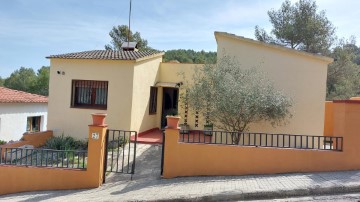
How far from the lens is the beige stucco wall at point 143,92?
1429 centimetres

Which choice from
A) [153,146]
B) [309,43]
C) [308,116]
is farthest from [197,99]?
[309,43]

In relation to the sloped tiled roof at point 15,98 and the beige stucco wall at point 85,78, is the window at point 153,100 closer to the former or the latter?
the beige stucco wall at point 85,78

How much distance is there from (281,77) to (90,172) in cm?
821

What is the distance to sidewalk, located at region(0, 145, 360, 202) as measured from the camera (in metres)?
6.95

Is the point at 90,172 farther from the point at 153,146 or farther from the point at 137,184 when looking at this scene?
→ the point at 153,146

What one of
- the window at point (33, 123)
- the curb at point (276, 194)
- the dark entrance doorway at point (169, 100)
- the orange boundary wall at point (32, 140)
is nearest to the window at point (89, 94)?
the orange boundary wall at point (32, 140)

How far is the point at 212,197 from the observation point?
6.96 metres

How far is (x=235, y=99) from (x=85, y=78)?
7.79 metres

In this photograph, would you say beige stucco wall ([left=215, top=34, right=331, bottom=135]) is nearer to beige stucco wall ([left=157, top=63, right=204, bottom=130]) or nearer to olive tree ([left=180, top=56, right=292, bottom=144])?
olive tree ([left=180, top=56, right=292, bottom=144])

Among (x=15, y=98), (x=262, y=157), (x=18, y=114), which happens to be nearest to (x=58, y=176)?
(x=262, y=157)

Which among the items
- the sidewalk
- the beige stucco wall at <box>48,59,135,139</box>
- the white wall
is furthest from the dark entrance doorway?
the white wall

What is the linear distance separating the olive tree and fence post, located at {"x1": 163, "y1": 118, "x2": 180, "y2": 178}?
8.40 ft

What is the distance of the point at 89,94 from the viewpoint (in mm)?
14836

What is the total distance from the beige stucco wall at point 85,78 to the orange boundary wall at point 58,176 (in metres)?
5.19
